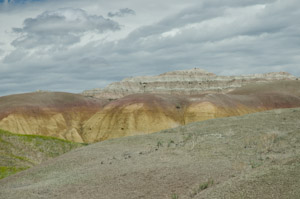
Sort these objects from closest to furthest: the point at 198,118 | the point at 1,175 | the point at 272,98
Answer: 1. the point at 1,175
2. the point at 198,118
3. the point at 272,98

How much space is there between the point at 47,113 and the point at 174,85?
197ft

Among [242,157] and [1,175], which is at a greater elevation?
[242,157]

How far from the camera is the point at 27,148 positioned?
42344 mm

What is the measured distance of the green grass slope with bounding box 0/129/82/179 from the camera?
36.1 m

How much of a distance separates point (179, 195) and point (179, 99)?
72472 mm

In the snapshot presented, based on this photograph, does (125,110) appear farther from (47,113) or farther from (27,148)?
(27,148)

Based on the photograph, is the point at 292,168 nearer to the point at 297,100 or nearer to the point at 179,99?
the point at 179,99

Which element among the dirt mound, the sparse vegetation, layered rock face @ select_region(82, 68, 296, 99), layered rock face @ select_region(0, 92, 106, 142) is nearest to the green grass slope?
the sparse vegetation

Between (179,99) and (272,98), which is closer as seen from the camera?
(179,99)

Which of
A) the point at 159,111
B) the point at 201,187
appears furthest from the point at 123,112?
the point at 201,187

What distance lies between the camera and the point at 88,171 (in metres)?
19.1

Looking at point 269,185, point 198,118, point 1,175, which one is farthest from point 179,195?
point 198,118

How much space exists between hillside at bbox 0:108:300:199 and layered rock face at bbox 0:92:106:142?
194 feet

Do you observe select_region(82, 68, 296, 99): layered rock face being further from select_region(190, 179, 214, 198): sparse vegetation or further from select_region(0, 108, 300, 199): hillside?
select_region(190, 179, 214, 198): sparse vegetation
